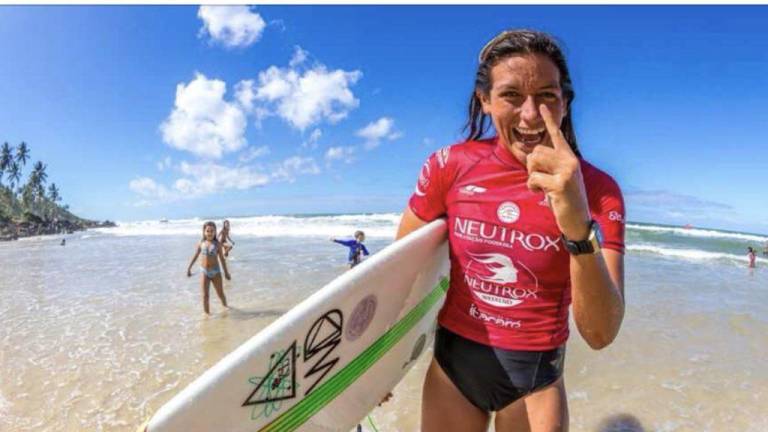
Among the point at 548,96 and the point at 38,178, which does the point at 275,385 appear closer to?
the point at 548,96

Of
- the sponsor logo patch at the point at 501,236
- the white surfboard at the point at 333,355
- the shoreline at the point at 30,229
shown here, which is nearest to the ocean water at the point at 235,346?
the white surfboard at the point at 333,355

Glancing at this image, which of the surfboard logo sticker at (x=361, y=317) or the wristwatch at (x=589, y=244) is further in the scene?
the surfboard logo sticker at (x=361, y=317)

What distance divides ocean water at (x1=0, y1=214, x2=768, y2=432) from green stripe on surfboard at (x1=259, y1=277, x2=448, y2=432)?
1.88 meters

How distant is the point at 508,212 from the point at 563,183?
1.35 feet

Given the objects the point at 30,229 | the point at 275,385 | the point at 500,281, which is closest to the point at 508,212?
A: the point at 500,281

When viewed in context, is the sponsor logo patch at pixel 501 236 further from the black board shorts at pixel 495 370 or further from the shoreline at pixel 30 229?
the shoreline at pixel 30 229

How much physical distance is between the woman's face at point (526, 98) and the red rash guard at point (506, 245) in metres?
0.12

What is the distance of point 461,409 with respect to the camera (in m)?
1.65

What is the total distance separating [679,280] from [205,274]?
13.0m

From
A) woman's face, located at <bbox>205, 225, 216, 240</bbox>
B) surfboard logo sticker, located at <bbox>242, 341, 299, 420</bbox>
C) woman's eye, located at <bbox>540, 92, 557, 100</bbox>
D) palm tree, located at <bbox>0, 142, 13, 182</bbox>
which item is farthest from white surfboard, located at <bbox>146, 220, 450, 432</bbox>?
palm tree, located at <bbox>0, 142, 13, 182</bbox>

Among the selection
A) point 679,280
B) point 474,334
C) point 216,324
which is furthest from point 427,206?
point 679,280

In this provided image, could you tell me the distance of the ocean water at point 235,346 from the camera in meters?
4.13

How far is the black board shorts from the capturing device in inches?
60.3

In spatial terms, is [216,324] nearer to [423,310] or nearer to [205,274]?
[205,274]
